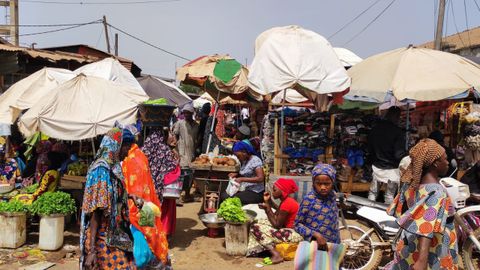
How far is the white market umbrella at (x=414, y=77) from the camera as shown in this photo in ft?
19.8

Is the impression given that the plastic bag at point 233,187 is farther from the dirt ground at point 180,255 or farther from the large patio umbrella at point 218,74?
the large patio umbrella at point 218,74

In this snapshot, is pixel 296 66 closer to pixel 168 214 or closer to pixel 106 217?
pixel 168 214

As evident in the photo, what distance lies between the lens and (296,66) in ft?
20.9

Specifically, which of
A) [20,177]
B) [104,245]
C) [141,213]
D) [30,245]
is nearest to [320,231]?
[141,213]

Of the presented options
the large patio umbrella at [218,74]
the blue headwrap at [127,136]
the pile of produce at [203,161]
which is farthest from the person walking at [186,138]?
the blue headwrap at [127,136]

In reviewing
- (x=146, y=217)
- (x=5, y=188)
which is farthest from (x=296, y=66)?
(x=5, y=188)

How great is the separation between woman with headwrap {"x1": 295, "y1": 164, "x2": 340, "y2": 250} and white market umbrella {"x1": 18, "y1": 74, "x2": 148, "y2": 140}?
3.41m

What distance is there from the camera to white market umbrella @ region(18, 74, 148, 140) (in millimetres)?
5875

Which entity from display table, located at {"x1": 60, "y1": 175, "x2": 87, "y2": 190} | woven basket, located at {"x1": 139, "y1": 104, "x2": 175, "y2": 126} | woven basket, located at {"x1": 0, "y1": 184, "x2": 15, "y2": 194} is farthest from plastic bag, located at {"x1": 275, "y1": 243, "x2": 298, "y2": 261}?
woven basket, located at {"x1": 0, "y1": 184, "x2": 15, "y2": 194}

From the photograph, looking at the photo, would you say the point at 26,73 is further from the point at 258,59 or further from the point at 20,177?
the point at 258,59

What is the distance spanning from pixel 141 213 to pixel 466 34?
26.6m

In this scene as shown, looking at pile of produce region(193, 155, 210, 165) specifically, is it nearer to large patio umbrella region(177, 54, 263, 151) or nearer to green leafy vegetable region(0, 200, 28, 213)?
large patio umbrella region(177, 54, 263, 151)

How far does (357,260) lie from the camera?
202 inches

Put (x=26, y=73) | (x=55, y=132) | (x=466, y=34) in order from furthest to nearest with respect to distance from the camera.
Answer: (x=466, y=34), (x=26, y=73), (x=55, y=132)
